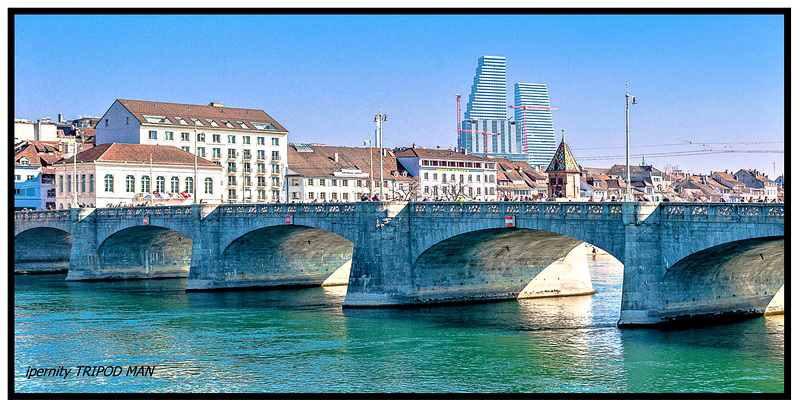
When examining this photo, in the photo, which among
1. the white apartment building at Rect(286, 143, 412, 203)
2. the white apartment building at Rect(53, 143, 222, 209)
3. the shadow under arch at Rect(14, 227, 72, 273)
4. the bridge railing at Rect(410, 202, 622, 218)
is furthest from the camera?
the white apartment building at Rect(286, 143, 412, 203)

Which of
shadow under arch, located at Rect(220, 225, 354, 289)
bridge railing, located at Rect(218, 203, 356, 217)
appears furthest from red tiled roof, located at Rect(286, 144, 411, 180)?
bridge railing, located at Rect(218, 203, 356, 217)

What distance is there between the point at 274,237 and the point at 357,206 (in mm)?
13067

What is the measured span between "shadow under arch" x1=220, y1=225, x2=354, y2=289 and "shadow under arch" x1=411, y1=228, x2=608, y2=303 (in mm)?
11562

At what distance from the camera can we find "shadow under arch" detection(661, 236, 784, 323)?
142 feet

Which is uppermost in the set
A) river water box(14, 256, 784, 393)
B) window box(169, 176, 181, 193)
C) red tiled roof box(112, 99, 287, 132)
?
red tiled roof box(112, 99, 287, 132)

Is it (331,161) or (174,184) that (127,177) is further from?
(331,161)

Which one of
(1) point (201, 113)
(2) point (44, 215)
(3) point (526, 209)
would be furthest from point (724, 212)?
(1) point (201, 113)

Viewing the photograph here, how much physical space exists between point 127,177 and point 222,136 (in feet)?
61.3

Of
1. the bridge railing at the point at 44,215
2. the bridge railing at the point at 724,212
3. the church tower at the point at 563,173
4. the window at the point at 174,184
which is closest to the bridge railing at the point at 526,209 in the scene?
the bridge railing at the point at 724,212

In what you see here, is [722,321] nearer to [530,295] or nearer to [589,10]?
[530,295]

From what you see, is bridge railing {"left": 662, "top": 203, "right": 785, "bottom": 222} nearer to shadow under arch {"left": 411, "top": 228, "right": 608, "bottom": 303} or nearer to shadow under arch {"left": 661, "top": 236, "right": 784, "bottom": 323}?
shadow under arch {"left": 661, "top": 236, "right": 784, "bottom": 323}

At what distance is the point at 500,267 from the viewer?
60500 mm

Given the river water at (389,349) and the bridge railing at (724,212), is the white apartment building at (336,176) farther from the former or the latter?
the bridge railing at (724,212)

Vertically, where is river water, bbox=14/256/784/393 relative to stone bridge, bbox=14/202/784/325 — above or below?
below
